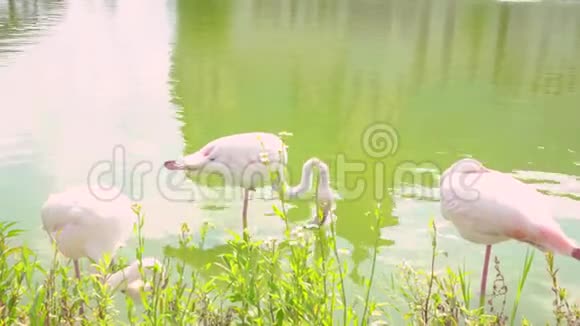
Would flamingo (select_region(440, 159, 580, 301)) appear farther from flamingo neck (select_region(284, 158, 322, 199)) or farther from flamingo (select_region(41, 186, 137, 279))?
flamingo (select_region(41, 186, 137, 279))

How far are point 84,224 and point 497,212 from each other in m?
2.50

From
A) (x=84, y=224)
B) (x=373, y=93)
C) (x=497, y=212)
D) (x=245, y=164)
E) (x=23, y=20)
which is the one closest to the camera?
(x=84, y=224)

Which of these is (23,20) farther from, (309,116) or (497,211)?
(497,211)

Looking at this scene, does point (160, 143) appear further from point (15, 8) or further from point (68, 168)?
point (15, 8)

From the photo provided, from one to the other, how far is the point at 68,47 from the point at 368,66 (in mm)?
7022

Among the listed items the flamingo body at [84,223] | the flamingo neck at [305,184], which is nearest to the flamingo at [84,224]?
the flamingo body at [84,223]

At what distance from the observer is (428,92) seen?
417 inches

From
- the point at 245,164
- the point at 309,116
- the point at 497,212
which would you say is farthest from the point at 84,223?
the point at 309,116

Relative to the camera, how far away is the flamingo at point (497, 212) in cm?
357

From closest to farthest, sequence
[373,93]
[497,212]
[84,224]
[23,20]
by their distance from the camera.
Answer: [84,224], [497,212], [373,93], [23,20]

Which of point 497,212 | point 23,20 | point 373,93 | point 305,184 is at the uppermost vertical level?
point 23,20

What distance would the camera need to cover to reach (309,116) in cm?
849

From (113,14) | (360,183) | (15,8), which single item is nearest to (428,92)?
(360,183)

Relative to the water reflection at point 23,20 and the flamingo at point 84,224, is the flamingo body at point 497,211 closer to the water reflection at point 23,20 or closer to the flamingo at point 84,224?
the flamingo at point 84,224
